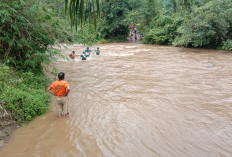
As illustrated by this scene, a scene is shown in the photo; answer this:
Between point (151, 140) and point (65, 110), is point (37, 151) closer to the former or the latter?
point (65, 110)

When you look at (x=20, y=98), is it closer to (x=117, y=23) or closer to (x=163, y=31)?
(x=163, y=31)

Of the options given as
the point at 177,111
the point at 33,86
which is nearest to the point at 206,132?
the point at 177,111

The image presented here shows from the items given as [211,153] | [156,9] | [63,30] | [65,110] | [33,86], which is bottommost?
[211,153]

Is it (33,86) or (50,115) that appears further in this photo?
(33,86)

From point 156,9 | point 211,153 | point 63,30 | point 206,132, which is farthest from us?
point 156,9

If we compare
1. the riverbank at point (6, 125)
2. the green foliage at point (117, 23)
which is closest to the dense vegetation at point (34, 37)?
the riverbank at point (6, 125)

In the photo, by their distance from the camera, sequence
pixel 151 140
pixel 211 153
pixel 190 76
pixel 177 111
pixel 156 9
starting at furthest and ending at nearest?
pixel 156 9, pixel 190 76, pixel 177 111, pixel 151 140, pixel 211 153

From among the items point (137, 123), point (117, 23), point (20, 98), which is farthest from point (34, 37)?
point (117, 23)

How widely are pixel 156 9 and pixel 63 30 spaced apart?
1119 inches

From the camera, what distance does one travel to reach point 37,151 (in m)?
4.64

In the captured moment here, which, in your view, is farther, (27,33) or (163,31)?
(163,31)

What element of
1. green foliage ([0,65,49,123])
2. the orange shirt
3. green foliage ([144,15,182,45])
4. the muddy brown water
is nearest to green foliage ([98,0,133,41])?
green foliage ([144,15,182,45])

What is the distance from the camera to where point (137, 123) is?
19.9ft

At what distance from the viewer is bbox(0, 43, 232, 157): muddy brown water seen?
471 centimetres
